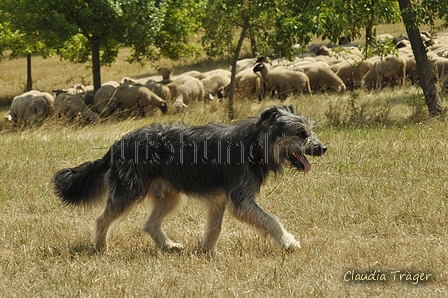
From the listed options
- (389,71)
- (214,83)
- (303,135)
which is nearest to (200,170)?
(303,135)

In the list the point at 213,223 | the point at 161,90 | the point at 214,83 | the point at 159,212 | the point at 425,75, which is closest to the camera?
the point at 213,223

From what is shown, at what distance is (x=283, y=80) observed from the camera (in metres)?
22.9

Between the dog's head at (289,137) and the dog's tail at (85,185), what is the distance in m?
1.81

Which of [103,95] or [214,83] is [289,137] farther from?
[214,83]

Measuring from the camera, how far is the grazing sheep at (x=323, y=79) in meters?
23.4

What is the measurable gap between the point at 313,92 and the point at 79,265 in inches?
709

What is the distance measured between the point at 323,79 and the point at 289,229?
1682cm

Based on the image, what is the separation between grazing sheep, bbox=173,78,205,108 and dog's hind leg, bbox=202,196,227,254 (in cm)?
1636

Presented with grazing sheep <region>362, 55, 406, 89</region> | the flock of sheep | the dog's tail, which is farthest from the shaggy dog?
grazing sheep <region>362, 55, 406, 89</region>

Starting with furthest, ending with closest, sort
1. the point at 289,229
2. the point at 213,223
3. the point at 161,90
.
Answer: the point at 161,90
the point at 289,229
the point at 213,223

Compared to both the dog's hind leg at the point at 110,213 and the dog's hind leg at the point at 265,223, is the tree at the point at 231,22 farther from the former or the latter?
the dog's hind leg at the point at 265,223

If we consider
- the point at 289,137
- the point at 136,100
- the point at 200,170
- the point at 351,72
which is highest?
the point at 289,137

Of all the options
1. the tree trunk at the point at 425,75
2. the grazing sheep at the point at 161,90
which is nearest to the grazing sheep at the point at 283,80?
the grazing sheep at the point at 161,90

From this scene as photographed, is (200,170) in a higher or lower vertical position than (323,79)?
higher
